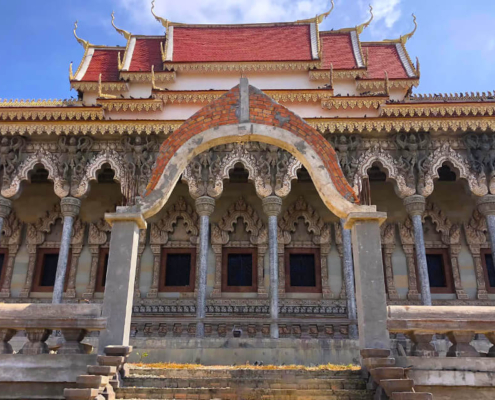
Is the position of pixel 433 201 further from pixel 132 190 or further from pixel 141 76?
pixel 141 76

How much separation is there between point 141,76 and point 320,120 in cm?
713

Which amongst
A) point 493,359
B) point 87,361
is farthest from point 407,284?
→ point 87,361

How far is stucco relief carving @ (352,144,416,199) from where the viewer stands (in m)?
10.8

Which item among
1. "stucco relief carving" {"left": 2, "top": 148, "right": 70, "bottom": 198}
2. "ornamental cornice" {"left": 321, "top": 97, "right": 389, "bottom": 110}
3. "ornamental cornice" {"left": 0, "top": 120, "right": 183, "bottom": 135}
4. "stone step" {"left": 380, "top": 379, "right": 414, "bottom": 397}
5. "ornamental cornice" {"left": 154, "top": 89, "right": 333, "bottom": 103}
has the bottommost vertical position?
"stone step" {"left": 380, "top": 379, "right": 414, "bottom": 397}

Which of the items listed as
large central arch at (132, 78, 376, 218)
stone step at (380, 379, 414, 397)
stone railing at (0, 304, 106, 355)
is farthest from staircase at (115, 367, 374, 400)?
large central arch at (132, 78, 376, 218)

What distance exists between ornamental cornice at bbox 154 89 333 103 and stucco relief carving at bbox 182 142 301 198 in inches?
101

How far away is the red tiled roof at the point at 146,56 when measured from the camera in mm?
15703

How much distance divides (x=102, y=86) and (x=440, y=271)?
11.7 meters

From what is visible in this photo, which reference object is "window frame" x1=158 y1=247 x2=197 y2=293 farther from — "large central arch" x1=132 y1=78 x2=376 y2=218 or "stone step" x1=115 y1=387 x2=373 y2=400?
"stone step" x1=115 y1=387 x2=373 y2=400

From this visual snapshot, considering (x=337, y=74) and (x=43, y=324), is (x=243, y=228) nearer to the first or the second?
(x=337, y=74)

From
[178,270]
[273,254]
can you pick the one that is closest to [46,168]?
[178,270]

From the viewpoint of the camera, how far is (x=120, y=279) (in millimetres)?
5828

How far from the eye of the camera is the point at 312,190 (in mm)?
12945

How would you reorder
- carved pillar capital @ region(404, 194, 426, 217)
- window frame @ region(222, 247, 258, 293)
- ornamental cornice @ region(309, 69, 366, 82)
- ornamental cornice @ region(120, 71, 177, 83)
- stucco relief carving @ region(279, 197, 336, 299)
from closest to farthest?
carved pillar capital @ region(404, 194, 426, 217), window frame @ region(222, 247, 258, 293), stucco relief carving @ region(279, 197, 336, 299), ornamental cornice @ region(309, 69, 366, 82), ornamental cornice @ region(120, 71, 177, 83)
